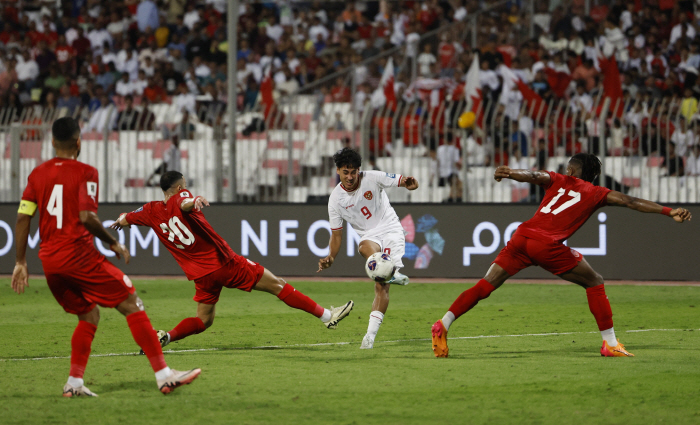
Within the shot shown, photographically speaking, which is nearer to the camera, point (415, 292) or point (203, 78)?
point (415, 292)

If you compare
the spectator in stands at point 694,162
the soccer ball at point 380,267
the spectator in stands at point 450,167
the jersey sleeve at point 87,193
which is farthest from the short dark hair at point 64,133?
the spectator in stands at point 694,162

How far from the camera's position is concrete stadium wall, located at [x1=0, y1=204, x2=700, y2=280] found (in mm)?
14336

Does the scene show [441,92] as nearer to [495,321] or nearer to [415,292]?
[415,292]

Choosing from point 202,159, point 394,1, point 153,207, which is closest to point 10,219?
point 202,159

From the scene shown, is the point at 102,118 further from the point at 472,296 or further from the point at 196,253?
the point at 472,296

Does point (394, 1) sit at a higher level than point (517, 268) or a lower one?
higher

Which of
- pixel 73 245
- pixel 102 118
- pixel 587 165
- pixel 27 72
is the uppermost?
pixel 27 72

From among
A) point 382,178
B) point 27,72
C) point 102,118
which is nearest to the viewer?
point 382,178

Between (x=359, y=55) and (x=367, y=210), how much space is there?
12.8 m

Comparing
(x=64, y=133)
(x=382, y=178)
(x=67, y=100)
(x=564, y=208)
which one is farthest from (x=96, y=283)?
(x=67, y=100)

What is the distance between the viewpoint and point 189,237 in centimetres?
778

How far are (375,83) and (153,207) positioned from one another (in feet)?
40.3

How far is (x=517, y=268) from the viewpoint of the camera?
25.8 ft

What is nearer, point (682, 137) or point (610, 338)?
point (610, 338)
